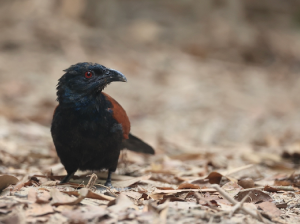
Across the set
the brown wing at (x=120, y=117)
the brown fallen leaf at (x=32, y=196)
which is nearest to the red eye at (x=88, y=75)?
the brown wing at (x=120, y=117)

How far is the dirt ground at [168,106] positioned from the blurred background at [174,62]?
4cm

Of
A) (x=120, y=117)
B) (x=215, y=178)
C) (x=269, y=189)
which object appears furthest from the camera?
(x=215, y=178)

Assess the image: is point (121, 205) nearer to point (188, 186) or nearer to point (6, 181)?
point (188, 186)

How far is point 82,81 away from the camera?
135 inches

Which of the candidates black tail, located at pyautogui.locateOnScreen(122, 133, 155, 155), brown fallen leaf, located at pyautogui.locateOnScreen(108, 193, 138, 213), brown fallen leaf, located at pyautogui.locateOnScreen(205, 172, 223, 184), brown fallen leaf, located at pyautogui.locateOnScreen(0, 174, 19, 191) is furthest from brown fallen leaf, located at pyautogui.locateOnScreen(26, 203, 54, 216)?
black tail, located at pyautogui.locateOnScreen(122, 133, 155, 155)

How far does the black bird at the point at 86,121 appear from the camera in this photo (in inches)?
132

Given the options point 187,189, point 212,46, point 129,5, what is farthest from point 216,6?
point 187,189

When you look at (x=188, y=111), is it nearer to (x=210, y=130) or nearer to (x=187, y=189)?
(x=210, y=130)

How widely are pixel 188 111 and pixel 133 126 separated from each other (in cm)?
161

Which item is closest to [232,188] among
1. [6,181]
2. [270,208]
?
[270,208]

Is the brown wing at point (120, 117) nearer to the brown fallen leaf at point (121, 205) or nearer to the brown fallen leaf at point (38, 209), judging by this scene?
the brown fallen leaf at point (121, 205)

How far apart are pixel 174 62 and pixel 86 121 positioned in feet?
28.9

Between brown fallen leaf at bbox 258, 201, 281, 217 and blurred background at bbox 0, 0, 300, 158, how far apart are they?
3421 millimetres

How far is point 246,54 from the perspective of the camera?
1342 centimetres
